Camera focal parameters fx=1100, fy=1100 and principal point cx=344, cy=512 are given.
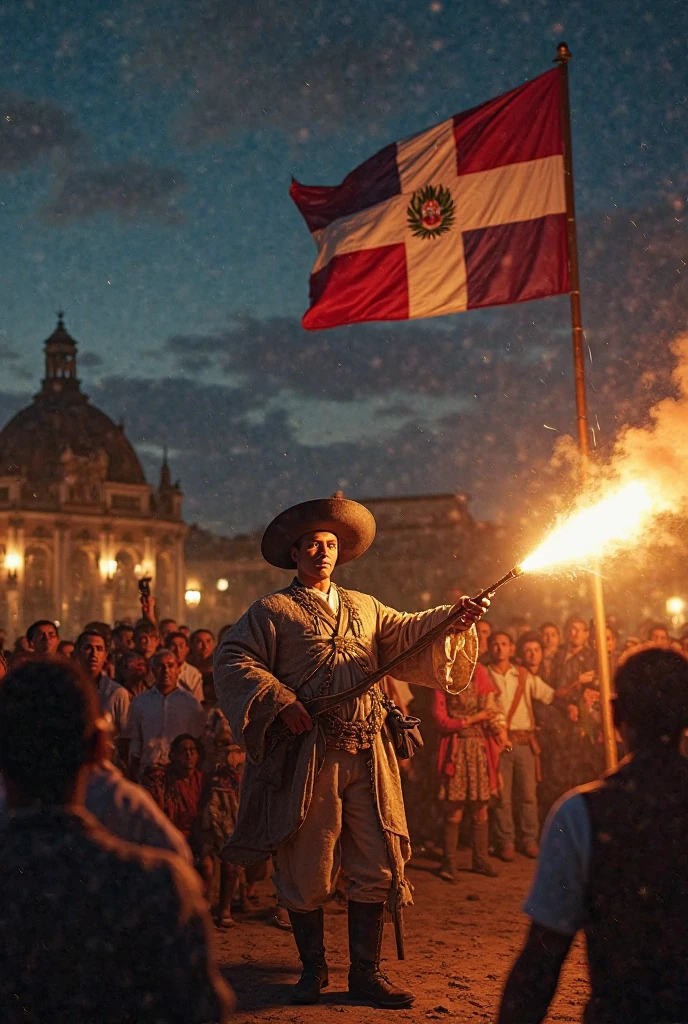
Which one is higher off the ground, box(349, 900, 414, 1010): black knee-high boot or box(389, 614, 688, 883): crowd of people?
box(389, 614, 688, 883): crowd of people

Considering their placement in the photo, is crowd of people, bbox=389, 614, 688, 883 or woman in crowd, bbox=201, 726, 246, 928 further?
crowd of people, bbox=389, 614, 688, 883

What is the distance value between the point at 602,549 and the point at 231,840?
8.20ft

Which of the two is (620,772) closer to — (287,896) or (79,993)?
(79,993)

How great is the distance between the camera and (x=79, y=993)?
2008mm

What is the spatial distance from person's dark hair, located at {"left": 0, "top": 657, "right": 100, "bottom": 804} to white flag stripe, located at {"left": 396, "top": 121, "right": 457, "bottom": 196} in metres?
7.06

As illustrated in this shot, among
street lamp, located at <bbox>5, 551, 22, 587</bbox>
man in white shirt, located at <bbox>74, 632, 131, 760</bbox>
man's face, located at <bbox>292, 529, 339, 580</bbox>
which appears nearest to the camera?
man's face, located at <bbox>292, 529, 339, 580</bbox>

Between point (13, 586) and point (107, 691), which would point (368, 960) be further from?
point (13, 586)

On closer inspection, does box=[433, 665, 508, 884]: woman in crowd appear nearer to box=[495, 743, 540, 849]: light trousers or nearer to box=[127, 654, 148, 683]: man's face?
Answer: box=[495, 743, 540, 849]: light trousers

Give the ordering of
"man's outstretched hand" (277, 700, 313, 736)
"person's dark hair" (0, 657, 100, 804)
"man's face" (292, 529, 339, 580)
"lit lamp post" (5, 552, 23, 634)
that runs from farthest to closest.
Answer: "lit lamp post" (5, 552, 23, 634), "man's face" (292, 529, 339, 580), "man's outstretched hand" (277, 700, 313, 736), "person's dark hair" (0, 657, 100, 804)

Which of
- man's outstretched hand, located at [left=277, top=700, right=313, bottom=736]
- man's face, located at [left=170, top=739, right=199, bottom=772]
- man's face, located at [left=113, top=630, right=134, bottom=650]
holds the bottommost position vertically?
man's face, located at [left=170, top=739, right=199, bottom=772]

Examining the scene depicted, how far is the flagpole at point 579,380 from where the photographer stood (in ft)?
21.4

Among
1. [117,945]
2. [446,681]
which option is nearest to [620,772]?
[117,945]

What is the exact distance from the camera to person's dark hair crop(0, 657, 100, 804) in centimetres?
214

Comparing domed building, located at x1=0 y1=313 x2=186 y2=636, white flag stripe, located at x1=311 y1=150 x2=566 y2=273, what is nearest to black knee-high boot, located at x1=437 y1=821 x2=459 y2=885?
white flag stripe, located at x1=311 y1=150 x2=566 y2=273
